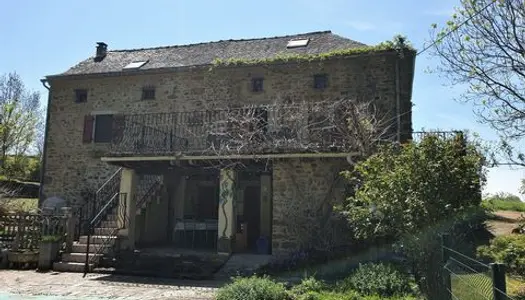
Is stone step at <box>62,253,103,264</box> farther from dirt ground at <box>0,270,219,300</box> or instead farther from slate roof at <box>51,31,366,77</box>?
slate roof at <box>51,31,366,77</box>

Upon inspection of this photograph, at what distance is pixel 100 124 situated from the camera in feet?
56.6

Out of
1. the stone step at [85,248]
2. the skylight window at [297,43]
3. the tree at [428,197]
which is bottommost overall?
the stone step at [85,248]

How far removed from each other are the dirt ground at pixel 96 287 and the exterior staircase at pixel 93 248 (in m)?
0.42

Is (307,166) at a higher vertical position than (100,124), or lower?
lower

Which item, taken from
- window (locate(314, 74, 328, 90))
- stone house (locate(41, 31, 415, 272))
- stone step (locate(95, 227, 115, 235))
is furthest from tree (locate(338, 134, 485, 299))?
window (locate(314, 74, 328, 90))

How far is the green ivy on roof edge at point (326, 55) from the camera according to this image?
13883 mm

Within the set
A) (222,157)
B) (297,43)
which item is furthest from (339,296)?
(297,43)

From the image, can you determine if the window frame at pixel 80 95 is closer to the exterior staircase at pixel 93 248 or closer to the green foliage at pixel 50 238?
the exterior staircase at pixel 93 248

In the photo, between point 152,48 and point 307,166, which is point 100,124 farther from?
point 307,166

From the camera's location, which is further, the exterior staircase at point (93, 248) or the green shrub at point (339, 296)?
the exterior staircase at point (93, 248)

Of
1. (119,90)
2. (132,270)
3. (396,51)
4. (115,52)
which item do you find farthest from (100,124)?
(396,51)

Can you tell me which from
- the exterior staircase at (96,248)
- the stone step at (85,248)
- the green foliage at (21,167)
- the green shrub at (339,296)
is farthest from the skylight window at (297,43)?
the green foliage at (21,167)

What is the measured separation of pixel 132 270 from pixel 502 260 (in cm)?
830

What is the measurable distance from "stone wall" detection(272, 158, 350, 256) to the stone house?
0.09 ft
